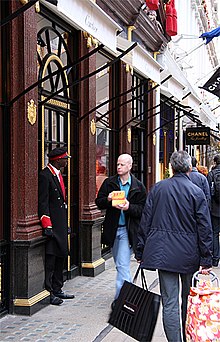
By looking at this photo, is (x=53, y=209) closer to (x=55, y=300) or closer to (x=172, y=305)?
(x=55, y=300)

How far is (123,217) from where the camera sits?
23.9 ft

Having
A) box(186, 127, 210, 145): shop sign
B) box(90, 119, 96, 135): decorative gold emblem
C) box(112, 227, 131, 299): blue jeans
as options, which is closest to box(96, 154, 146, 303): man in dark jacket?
box(112, 227, 131, 299): blue jeans

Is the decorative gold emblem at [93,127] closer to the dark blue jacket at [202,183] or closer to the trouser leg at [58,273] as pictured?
the dark blue jacket at [202,183]

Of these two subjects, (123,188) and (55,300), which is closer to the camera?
(123,188)

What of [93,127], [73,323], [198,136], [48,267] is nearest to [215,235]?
[93,127]

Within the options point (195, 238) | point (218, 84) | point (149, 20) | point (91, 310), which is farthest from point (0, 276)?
point (218, 84)

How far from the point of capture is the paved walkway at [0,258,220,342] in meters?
6.47

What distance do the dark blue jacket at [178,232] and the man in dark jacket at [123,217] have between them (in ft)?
4.75

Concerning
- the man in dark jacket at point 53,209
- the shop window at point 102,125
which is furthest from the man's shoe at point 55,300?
the shop window at point 102,125

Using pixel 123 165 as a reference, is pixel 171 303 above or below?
below

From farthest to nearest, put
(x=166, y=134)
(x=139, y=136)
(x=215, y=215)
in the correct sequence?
(x=166, y=134) → (x=139, y=136) → (x=215, y=215)

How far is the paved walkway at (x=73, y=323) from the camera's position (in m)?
6.47

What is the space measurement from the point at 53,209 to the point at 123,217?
88 cm

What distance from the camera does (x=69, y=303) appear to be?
7.93m
